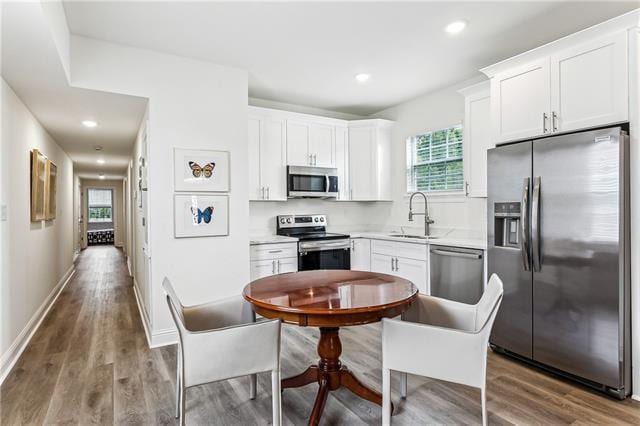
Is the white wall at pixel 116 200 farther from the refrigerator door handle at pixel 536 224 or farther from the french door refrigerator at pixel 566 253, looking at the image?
the refrigerator door handle at pixel 536 224

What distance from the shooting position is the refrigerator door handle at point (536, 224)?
2580mm

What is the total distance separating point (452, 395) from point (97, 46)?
3756mm

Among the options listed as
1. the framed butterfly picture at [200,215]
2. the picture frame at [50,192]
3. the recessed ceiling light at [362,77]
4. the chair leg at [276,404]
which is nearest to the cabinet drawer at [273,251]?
the framed butterfly picture at [200,215]

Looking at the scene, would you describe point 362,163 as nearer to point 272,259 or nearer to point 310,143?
point 310,143

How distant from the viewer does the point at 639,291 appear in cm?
224

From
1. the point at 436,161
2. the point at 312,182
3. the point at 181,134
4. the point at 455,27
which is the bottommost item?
the point at 312,182

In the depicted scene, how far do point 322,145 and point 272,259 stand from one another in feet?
5.54

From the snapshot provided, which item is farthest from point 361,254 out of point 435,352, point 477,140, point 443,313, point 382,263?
point 435,352

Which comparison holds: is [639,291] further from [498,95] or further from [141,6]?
[141,6]

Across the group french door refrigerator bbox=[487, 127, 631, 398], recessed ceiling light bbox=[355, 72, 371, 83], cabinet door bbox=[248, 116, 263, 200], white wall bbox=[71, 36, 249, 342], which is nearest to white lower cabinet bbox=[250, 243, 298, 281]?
white wall bbox=[71, 36, 249, 342]

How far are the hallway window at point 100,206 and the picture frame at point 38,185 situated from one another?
10.4 metres

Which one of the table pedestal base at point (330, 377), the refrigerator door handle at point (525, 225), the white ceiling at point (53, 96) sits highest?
the white ceiling at point (53, 96)

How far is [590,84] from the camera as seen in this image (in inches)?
95.5

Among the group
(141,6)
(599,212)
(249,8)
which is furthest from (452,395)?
(141,6)
